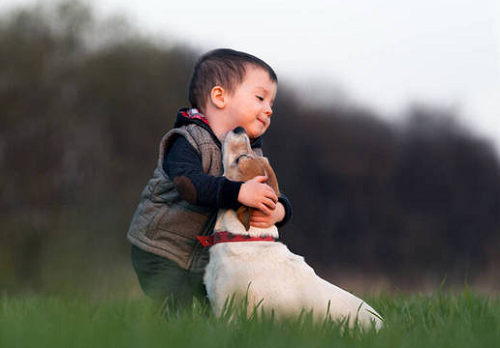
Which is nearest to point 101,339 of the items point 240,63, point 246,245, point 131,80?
point 246,245

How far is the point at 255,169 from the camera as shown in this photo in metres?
3.10

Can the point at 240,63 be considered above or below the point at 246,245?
above

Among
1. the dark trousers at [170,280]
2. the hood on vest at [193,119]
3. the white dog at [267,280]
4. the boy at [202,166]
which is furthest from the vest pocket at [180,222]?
the white dog at [267,280]

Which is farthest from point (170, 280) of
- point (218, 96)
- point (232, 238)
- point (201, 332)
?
point (201, 332)

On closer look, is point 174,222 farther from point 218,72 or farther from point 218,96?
point 218,72

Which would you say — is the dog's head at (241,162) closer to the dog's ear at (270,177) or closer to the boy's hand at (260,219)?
the dog's ear at (270,177)

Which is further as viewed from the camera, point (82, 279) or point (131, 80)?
point (131, 80)

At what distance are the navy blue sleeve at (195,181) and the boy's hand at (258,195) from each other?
5 centimetres

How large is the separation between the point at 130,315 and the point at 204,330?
594 mm

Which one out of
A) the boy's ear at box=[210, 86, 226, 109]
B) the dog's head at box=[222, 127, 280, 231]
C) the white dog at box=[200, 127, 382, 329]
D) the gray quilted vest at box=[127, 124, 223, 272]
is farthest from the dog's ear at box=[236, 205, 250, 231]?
the boy's ear at box=[210, 86, 226, 109]

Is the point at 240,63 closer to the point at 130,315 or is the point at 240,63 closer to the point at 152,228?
the point at 152,228

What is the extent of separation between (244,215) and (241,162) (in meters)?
0.34

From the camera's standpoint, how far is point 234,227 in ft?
9.58

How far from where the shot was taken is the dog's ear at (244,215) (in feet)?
9.50
